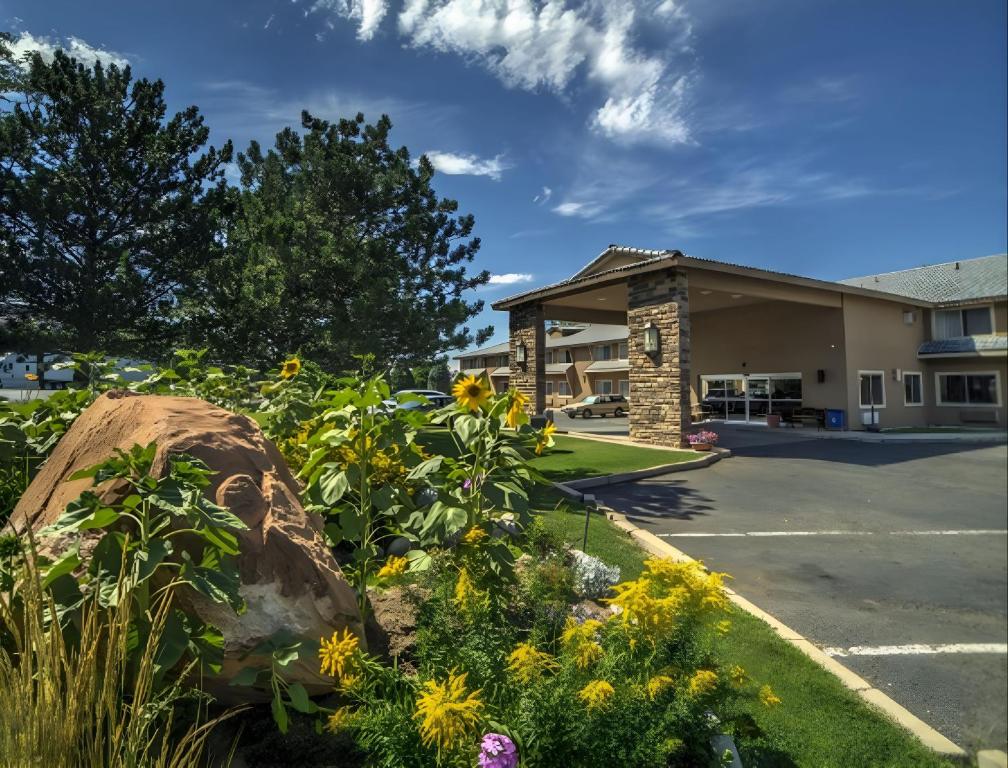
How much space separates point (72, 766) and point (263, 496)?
1.03m

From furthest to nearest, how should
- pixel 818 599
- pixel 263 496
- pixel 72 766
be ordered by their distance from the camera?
pixel 263 496 < pixel 818 599 < pixel 72 766

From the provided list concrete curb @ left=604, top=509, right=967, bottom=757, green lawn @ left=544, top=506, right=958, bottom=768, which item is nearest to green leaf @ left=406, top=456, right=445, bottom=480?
green lawn @ left=544, top=506, right=958, bottom=768

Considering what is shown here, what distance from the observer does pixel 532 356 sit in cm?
1695

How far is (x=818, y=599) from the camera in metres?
1.95

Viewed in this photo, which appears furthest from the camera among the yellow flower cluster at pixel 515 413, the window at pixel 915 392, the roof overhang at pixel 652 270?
the roof overhang at pixel 652 270

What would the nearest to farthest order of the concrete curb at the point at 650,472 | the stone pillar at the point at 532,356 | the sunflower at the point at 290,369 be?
the sunflower at the point at 290,369 < the concrete curb at the point at 650,472 < the stone pillar at the point at 532,356

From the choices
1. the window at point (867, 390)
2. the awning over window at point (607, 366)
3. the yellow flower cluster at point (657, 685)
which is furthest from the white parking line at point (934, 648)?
the awning over window at point (607, 366)

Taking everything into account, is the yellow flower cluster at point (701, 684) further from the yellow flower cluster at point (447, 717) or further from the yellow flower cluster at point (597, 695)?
the yellow flower cluster at point (447, 717)

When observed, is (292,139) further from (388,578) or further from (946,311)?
(946,311)

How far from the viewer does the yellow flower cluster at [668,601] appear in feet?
6.62

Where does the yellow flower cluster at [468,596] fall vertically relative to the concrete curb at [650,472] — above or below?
above

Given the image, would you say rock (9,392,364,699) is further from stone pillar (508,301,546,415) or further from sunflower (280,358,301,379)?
stone pillar (508,301,546,415)

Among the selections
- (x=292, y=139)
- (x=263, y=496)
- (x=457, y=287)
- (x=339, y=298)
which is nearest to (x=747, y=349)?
(x=457, y=287)

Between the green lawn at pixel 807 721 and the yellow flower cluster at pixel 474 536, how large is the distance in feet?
4.34
